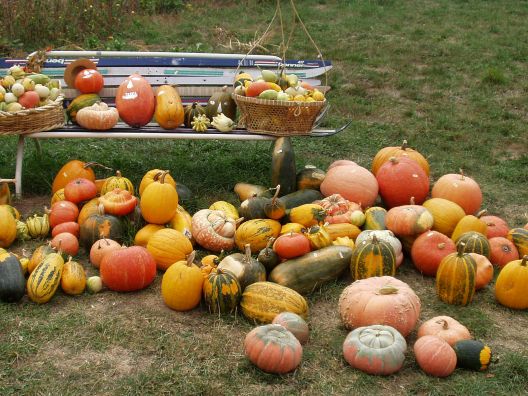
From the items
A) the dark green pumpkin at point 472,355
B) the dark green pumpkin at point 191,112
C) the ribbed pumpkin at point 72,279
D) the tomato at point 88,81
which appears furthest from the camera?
the tomato at point 88,81

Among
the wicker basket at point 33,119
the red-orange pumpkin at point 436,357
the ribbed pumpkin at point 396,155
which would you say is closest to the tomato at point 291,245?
the red-orange pumpkin at point 436,357

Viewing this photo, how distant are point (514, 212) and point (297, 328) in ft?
10.4

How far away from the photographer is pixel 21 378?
366cm

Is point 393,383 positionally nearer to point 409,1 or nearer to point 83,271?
point 83,271

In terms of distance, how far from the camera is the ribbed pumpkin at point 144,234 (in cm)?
514

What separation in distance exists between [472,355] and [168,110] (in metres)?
3.50

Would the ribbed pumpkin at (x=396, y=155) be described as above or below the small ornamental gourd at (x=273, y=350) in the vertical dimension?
above

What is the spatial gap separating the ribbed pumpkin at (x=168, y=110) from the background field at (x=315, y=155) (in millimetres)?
566

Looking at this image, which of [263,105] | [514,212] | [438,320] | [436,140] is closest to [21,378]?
[438,320]

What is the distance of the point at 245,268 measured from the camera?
452 cm

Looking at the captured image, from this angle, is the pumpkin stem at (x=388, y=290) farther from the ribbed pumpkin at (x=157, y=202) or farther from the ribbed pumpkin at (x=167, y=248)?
the ribbed pumpkin at (x=157, y=202)

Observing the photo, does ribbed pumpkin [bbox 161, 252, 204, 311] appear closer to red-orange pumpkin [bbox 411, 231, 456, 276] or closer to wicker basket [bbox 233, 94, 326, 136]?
red-orange pumpkin [bbox 411, 231, 456, 276]

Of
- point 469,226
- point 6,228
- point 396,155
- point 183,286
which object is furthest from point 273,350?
point 396,155

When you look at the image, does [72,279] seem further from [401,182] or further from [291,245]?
[401,182]
